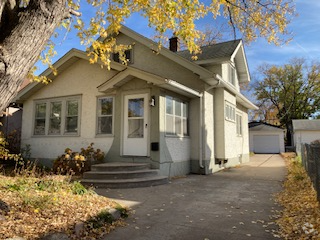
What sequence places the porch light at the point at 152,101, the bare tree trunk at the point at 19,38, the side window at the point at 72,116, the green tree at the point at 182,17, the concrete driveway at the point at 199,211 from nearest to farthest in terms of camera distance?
the bare tree trunk at the point at 19,38 < the concrete driveway at the point at 199,211 < the green tree at the point at 182,17 < the porch light at the point at 152,101 < the side window at the point at 72,116

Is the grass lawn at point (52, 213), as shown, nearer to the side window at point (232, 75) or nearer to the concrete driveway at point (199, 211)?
the concrete driveway at point (199, 211)

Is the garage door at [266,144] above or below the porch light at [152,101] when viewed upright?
below

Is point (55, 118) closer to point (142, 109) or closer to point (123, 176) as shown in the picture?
point (142, 109)

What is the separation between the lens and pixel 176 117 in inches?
408

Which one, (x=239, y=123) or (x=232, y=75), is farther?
(x=239, y=123)

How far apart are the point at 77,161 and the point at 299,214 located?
7.54 metres

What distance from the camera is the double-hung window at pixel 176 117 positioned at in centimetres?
992

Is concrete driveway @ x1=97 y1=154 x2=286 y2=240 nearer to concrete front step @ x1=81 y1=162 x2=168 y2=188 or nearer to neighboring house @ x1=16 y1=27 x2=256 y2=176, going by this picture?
concrete front step @ x1=81 y1=162 x2=168 y2=188

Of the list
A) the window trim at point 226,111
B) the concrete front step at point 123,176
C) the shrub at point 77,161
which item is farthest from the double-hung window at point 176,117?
the shrub at point 77,161

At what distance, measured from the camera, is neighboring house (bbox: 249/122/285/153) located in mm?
29359

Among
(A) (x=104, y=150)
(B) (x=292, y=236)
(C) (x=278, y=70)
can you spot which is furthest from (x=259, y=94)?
(B) (x=292, y=236)

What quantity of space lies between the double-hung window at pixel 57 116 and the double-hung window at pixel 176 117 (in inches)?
164

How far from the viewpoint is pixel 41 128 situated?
1238 centimetres

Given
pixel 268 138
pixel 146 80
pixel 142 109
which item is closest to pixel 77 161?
pixel 142 109
